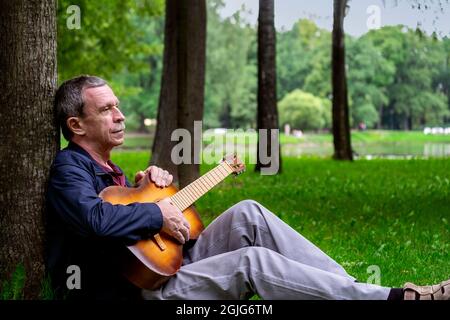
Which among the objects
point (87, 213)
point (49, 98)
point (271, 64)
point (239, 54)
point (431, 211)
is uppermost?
point (239, 54)

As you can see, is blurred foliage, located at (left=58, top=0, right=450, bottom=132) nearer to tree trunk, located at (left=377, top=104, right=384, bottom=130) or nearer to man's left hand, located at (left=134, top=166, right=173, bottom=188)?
tree trunk, located at (left=377, top=104, right=384, bottom=130)

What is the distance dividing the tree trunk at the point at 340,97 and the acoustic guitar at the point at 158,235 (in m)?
14.5

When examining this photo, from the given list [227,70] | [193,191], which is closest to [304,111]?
[227,70]

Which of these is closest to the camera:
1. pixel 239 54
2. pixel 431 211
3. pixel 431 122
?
pixel 431 211

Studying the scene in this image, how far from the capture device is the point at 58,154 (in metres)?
3.90

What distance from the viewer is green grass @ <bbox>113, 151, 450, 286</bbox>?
20.6ft

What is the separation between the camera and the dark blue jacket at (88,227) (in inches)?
140

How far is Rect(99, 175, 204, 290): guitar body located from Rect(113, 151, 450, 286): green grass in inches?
84.8

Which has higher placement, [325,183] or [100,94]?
[100,94]

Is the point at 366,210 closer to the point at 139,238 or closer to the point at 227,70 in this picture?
the point at 139,238

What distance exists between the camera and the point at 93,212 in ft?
11.6
